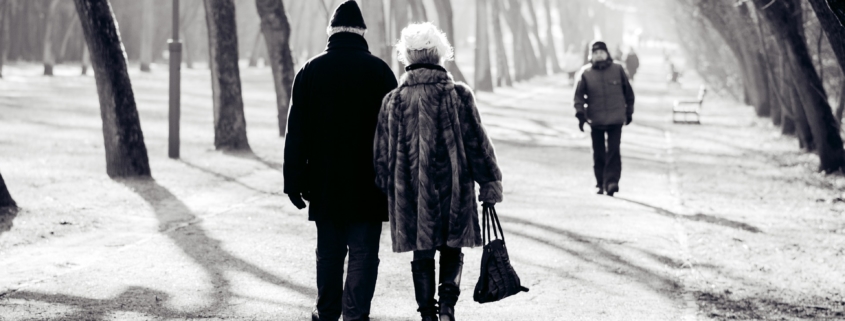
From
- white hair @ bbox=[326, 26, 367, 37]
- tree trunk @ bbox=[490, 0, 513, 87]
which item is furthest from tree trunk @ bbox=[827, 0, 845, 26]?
tree trunk @ bbox=[490, 0, 513, 87]

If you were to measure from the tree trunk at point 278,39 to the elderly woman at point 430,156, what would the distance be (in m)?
13.3

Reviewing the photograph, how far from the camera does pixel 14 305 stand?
734 cm

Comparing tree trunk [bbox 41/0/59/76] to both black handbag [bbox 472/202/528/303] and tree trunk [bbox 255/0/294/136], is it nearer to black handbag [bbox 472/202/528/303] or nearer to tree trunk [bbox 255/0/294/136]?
tree trunk [bbox 255/0/294/136]

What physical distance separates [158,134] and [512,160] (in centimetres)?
626

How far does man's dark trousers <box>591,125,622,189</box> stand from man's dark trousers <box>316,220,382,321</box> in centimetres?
753

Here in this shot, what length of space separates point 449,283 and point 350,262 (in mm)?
489

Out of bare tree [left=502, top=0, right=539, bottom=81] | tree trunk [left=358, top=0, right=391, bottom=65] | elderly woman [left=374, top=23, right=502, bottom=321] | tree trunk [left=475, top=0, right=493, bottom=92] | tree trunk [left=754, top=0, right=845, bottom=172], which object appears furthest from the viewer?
bare tree [left=502, top=0, right=539, bottom=81]

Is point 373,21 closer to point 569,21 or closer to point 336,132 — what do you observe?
point 336,132

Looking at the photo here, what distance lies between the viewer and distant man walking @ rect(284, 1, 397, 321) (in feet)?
20.0

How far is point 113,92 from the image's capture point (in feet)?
45.5

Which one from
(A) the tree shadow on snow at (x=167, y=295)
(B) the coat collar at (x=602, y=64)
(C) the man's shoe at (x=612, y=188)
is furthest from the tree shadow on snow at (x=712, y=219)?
(A) the tree shadow on snow at (x=167, y=295)

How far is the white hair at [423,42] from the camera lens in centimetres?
614

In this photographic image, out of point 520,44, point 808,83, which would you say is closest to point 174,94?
point 808,83

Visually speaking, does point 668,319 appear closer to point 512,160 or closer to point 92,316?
point 92,316
